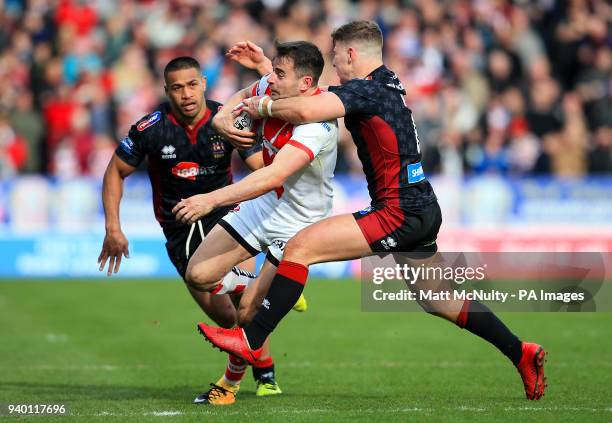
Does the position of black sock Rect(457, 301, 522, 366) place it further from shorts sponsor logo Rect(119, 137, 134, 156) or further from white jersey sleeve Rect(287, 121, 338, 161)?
shorts sponsor logo Rect(119, 137, 134, 156)

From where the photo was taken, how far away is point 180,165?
9.34 meters

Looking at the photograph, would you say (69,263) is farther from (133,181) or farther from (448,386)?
(448,386)

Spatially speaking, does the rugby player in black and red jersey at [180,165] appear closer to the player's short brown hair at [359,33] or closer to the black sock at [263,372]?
the black sock at [263,372]

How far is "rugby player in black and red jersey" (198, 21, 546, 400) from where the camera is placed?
7.64m

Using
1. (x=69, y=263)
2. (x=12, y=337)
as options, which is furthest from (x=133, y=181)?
(x=12, y=337)

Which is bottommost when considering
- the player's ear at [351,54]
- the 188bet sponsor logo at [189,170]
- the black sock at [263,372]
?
the black sock at [263,372]

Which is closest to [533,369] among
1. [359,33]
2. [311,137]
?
[311,137]

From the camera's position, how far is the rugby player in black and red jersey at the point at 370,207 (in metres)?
7.64

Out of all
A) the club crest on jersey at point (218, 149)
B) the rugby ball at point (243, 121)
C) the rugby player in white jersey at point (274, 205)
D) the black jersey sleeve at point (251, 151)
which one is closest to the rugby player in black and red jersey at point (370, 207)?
the rugby ball at point (243, 121)

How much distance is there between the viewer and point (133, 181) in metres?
18.3

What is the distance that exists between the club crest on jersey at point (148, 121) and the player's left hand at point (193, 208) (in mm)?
2032

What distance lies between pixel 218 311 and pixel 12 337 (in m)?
4.61

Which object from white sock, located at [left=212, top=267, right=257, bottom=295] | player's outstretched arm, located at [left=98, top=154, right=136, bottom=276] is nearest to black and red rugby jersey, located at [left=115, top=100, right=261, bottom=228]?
player's outstretched arm, located at [left=98, top=154, right=136, bottom=276]

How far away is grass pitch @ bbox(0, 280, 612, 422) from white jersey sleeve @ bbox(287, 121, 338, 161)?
194 cm
